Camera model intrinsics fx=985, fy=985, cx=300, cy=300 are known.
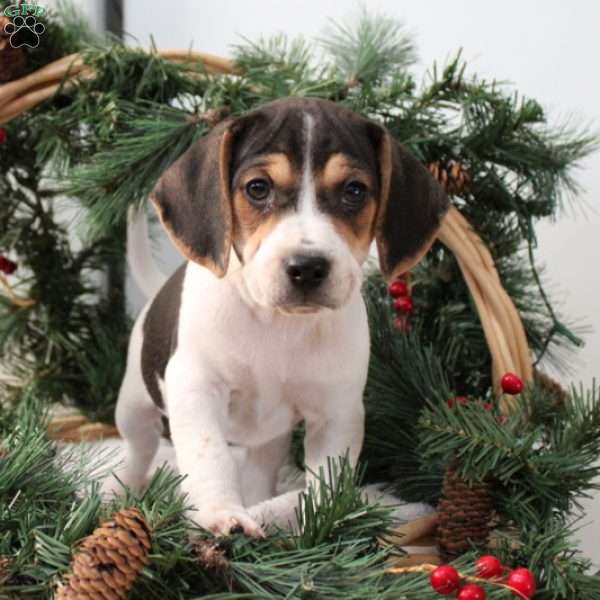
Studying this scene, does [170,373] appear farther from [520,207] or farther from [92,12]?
[92,12]

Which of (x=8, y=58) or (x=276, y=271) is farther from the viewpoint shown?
(x=8, y=58)

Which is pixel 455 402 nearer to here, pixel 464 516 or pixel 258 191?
pixel 464 516

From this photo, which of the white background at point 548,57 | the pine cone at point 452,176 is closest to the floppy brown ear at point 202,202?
the pine cone at point 452,176

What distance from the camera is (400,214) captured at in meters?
1.61

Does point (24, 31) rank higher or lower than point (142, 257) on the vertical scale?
higher

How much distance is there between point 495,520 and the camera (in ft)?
5.54

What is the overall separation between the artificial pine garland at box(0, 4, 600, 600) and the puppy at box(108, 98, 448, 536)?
14 cm

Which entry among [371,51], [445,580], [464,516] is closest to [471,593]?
[445,580]


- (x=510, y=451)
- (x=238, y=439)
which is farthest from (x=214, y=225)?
(x=510, y=451)

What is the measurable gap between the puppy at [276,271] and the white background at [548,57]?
1094mm

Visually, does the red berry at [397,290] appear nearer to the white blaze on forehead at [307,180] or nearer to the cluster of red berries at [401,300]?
the cluster of red berries at [401,300]

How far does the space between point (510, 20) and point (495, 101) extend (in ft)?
2.97

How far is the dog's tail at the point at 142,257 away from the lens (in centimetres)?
217

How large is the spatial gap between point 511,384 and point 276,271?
571mm
